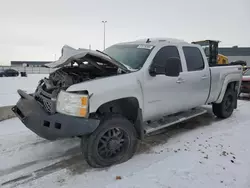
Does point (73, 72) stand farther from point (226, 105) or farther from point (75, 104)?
point (226, 105)

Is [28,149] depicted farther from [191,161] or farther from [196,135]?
[196,135]

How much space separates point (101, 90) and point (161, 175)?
1.47 m

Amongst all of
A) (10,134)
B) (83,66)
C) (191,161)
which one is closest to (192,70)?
(191,161)

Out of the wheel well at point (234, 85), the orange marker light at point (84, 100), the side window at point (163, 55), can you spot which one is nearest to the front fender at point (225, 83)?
the wheel well at point (234, 85)

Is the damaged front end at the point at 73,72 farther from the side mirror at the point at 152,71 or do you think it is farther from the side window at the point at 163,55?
the side window at the point at 163,55

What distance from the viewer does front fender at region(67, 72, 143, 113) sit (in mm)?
2793

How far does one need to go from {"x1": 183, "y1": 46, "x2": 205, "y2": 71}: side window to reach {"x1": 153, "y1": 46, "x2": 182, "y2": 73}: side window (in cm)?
37

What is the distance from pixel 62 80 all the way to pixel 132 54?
1480 mm

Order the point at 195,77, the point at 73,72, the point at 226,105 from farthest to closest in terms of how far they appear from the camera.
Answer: the point at 226,105
the point at 195,77
the point at 73,72

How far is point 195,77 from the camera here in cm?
449

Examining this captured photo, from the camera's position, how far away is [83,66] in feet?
12.5

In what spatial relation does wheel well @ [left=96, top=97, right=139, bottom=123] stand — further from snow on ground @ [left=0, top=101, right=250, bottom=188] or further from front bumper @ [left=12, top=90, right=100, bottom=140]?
snow on ground @ [left=0, top=101, right=250, bottom=188]

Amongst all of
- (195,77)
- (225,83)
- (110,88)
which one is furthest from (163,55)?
(225,83)

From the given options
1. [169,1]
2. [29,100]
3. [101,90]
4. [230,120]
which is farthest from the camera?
[169,1]
